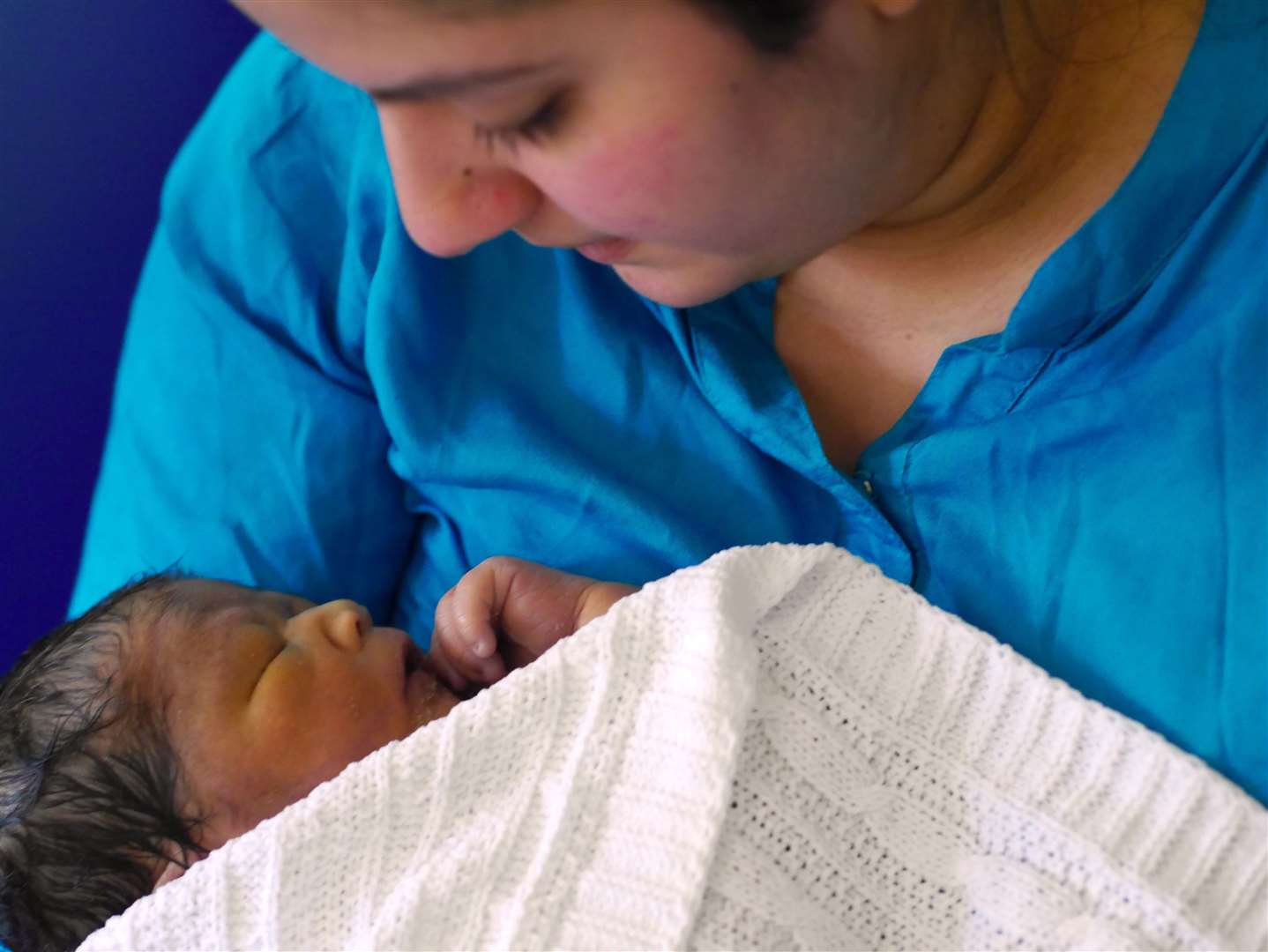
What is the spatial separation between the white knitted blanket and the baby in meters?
0.09

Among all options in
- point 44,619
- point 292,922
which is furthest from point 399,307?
point 44,619

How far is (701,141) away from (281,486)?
62 cm

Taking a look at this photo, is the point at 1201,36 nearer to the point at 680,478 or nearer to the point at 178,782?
the point at 680,478

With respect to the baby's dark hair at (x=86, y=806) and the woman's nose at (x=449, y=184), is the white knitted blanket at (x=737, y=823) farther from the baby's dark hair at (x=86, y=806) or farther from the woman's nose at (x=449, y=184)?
the woman's nose at (x=449, y=184)

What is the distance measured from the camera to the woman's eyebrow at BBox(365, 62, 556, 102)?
0.59 m

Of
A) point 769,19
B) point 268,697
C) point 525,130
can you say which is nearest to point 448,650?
point 268,697

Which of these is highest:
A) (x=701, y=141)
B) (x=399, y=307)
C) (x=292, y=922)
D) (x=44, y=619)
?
(x=701, y=141)

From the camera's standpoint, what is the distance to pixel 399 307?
101cm

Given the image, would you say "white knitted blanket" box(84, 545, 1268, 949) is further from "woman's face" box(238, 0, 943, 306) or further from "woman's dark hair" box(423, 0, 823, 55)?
"woman's dark hair" box(423, 0, 823, 55)

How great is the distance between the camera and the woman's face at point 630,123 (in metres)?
0.58

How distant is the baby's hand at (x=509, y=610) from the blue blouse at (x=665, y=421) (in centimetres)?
6

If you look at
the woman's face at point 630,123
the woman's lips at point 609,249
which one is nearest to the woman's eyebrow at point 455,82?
the woman's face at point 630,123

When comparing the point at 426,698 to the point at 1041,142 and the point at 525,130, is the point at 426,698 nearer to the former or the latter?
the point at 525,130

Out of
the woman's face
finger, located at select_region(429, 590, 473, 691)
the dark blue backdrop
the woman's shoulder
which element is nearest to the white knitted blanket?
finger, located at select_region(429, 590, 473, 691)
